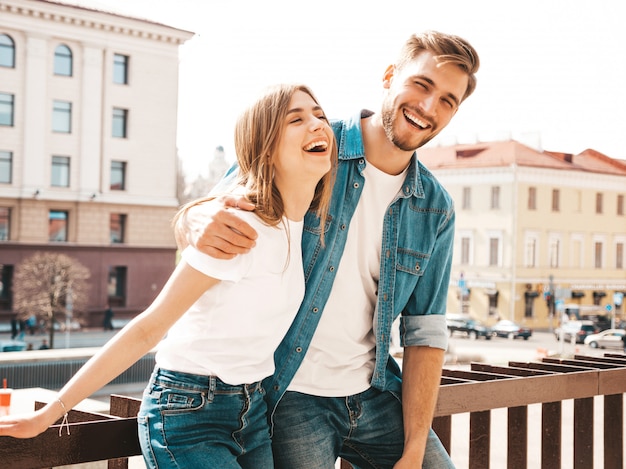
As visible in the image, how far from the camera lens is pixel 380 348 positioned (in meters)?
1.46

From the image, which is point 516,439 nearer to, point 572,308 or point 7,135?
point 7,135

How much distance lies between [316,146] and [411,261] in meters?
0.29

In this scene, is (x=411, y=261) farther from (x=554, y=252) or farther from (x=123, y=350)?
(x=554, y=252)

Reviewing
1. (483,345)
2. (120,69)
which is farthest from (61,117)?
(483,345)

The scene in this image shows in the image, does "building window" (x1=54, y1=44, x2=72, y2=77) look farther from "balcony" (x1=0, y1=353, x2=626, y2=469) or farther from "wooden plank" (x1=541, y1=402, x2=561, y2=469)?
"wooden plank" (x1=541, y1=402, x2=561, y2=469)

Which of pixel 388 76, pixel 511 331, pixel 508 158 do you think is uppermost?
pixel 508 158

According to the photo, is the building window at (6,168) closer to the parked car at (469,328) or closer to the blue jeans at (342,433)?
the parked car at (469,328)

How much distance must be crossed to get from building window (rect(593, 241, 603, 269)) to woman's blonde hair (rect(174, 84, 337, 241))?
28.6 m

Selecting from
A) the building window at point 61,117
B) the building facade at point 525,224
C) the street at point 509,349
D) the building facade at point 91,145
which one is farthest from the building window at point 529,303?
the building window at point 61,117

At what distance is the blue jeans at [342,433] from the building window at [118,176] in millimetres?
23537

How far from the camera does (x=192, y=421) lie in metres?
1.17

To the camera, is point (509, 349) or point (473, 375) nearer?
point (473, 375)

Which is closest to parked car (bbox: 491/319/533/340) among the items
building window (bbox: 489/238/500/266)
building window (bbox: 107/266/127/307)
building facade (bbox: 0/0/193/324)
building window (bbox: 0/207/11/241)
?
building window (bbox: 489/238/500/266)

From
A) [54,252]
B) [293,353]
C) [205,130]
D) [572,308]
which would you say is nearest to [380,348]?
[293,353]
